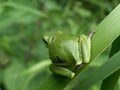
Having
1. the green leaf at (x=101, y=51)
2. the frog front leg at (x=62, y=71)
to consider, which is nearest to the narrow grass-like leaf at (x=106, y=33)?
the green leaf at (x=101, y=51)

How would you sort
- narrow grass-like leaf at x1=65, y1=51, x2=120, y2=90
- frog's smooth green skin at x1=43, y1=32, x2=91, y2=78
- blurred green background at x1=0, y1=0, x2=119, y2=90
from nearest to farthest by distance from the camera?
narrow grass-like leaf at x1=65, y1=51, x2=120, y2=90
frog's smooth green skin at x1=43, y1=32, x2=91, y2=78
blurred green background at x1=0, y1=0, x2=119, y2=90

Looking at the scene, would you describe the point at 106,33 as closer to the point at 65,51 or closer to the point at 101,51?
the point at 101,51

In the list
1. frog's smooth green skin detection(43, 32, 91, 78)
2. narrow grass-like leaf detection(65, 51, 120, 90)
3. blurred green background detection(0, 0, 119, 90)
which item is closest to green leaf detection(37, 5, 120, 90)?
narrow grass-like leaf detection(65, 51, 120, 90)

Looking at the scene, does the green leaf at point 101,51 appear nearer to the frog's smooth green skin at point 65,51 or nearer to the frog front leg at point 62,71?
the frog front leg at point 62,71

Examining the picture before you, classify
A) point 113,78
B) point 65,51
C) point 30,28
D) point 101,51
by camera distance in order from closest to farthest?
point 101,51
point 113,78
point 65,51
point 30,28

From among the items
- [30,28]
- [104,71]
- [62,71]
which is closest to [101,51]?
[104,71]

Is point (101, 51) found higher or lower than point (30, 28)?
higher

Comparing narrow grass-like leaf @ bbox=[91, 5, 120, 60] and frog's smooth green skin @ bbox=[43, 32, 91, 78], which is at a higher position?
narrow grass-like leaf @ bbox=[91, 5, 120, 60]

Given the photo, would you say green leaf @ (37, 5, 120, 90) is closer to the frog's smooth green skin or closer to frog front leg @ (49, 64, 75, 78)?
frog front leg @ (49, 64, 75, 78)

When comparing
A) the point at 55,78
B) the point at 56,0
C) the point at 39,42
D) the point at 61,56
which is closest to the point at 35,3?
the point at 39,42
